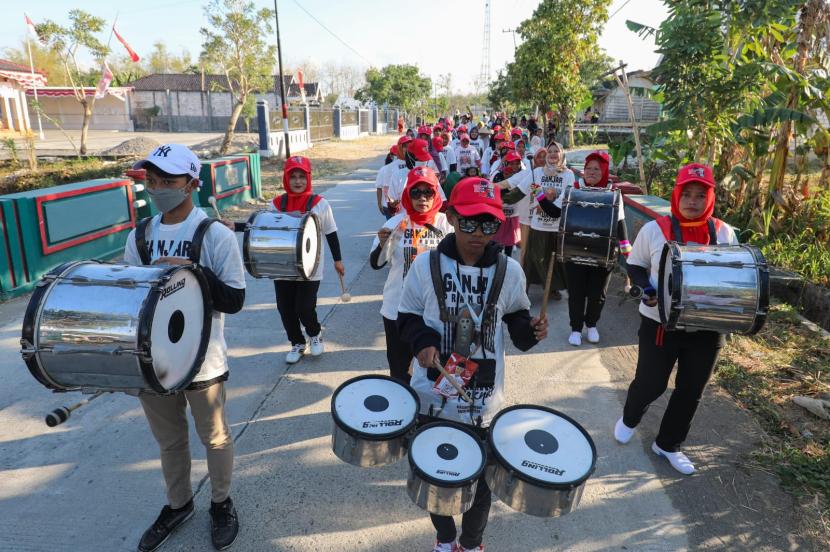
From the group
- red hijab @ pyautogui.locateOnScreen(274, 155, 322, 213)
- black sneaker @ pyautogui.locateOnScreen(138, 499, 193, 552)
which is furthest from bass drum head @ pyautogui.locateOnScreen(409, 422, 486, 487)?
red hijab @ pyautogui.locateOnScreen(274, 155, 322, 213)

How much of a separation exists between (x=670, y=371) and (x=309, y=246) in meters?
2.64

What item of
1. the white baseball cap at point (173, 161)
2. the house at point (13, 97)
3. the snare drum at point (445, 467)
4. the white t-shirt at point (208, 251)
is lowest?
the snare drum at point (445, 467)

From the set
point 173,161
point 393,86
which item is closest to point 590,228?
point 173,161

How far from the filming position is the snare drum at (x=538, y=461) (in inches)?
74.0

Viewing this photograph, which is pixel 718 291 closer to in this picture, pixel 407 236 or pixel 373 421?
pixel 407 236

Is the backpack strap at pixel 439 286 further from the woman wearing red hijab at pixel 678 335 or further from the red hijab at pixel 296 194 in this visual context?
the red hijab at pixel 296 194

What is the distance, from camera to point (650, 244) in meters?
3.23

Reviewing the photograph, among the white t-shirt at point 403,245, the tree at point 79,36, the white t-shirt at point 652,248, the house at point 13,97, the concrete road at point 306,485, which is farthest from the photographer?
the house at point 13,97

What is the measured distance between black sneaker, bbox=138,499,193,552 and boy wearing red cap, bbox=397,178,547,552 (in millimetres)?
1347

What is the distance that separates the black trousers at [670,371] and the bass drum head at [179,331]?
8.43 feet

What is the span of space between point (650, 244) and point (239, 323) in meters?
4.08

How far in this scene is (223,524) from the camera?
268 cm

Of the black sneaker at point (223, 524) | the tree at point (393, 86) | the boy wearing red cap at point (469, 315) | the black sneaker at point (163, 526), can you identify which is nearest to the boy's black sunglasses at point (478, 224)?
the boy wearing red cap at point (469, 315)

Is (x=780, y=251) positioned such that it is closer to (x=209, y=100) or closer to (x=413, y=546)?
(x=413, y=546)
